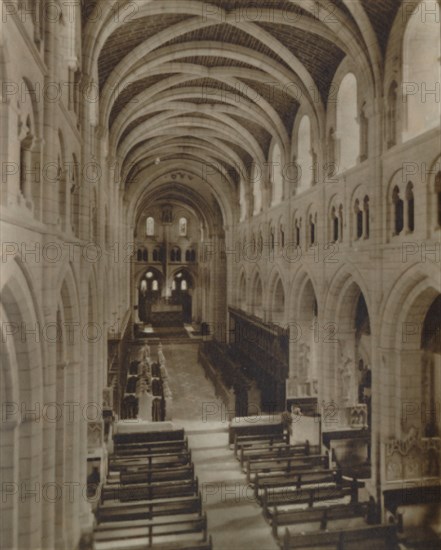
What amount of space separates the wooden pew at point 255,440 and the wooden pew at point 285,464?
1243 millimetres

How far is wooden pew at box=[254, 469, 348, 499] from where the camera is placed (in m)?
12.2

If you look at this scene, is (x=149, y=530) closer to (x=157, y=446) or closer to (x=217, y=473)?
(x=217, y=473)

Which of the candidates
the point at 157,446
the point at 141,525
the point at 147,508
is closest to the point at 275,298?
the point at 157,446

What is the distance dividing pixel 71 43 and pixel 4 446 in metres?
7.68

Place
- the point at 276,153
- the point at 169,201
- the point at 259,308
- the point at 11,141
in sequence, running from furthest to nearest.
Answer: the point at 169,201
the point at 259,308
the point at 276,153
the point at 11,141

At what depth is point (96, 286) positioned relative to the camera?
46.3 feet

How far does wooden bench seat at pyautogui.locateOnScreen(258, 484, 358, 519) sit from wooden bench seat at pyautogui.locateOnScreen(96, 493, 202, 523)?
1802 millimetres

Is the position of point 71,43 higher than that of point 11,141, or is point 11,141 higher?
point 71,43

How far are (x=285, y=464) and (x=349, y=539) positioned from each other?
4.44 m

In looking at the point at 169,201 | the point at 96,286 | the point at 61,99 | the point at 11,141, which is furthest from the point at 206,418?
the point at 169,201

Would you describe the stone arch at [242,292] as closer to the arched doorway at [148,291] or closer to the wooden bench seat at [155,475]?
the arched doorway at [148,291]

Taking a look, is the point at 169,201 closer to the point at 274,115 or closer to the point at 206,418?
the point at 274,115

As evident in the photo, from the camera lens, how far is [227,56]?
16922mm

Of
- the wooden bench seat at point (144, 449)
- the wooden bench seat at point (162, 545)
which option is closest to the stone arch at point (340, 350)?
the wooden bench seat at point (144, 449)
